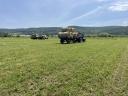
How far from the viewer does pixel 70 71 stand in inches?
631

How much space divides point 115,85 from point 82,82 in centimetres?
121

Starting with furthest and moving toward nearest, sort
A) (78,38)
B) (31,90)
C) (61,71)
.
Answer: (78,38) → (61,71) → (31,90)

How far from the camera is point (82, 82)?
12.8 meters

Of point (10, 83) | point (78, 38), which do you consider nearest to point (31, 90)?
point (10, 83)

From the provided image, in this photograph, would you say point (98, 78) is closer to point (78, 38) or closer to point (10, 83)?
point (10, 83)

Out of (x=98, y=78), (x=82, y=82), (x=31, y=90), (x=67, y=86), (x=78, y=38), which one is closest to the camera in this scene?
(x=31, y=90)

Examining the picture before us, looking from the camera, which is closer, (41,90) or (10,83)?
(41,90)

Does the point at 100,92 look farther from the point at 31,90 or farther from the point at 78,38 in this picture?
the point at 78,38

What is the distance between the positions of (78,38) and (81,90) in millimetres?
45984

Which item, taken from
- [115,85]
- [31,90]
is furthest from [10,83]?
[115,85]

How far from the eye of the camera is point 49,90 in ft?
36.1

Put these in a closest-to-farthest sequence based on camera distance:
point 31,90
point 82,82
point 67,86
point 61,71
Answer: point 31,90 → point 67,86 → point 82,82 → point 61,71

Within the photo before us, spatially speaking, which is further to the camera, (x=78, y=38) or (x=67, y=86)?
(x=78, y=38)

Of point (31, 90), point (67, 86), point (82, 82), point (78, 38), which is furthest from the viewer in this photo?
point (78, 38)
